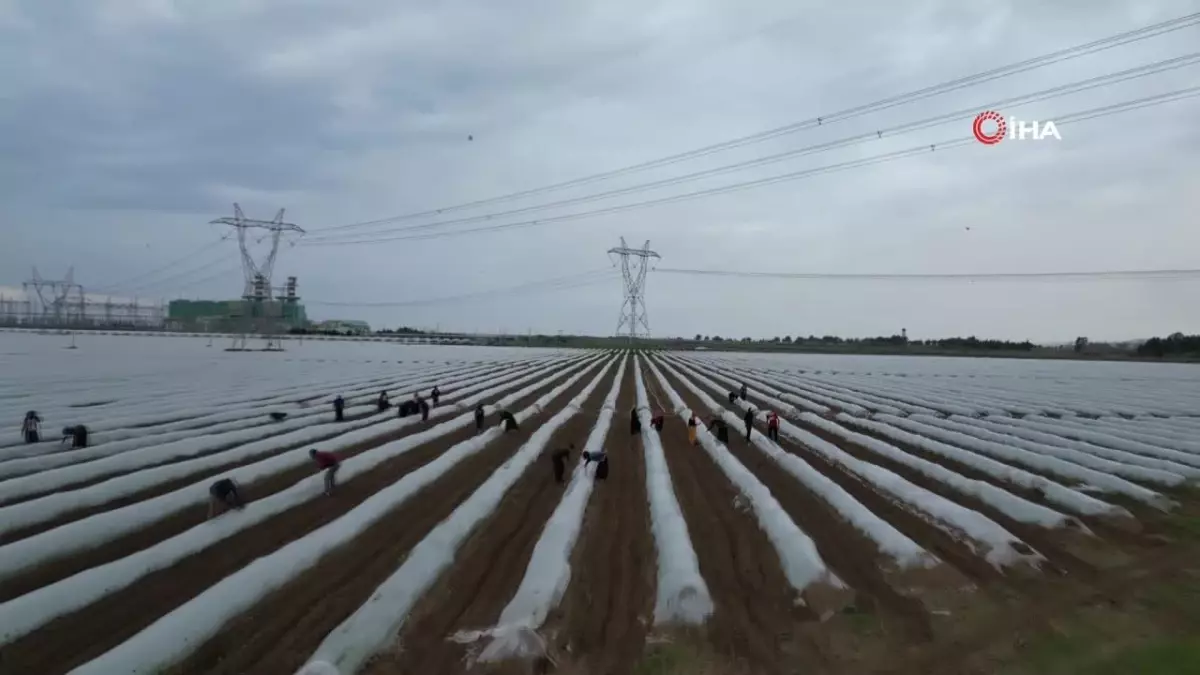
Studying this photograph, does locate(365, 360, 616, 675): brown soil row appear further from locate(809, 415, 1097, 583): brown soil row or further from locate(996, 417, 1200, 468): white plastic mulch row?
locate(996, 417, 1200, 468): white plastic mulch row

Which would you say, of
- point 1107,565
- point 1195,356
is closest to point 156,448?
point 1107,565

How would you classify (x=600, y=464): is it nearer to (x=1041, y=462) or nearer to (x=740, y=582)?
(x=740, y=582)

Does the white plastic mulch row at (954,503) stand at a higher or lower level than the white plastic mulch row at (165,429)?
higher

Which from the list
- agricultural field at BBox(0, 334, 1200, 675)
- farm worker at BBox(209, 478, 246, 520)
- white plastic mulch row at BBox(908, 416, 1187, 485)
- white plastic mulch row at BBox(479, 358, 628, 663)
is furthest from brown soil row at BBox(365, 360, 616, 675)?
white plastic mulch row at BBox(908, 416, 1187, 485)

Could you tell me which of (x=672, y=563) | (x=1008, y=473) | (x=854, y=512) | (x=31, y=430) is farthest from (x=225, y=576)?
(x=1008, y=473)

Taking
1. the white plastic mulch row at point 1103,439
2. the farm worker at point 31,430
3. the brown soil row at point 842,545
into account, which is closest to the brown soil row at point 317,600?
the brown soil row at point 842,545

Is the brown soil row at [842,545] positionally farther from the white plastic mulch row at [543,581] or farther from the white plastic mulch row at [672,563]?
the white plastic mulch row at [543,581]
